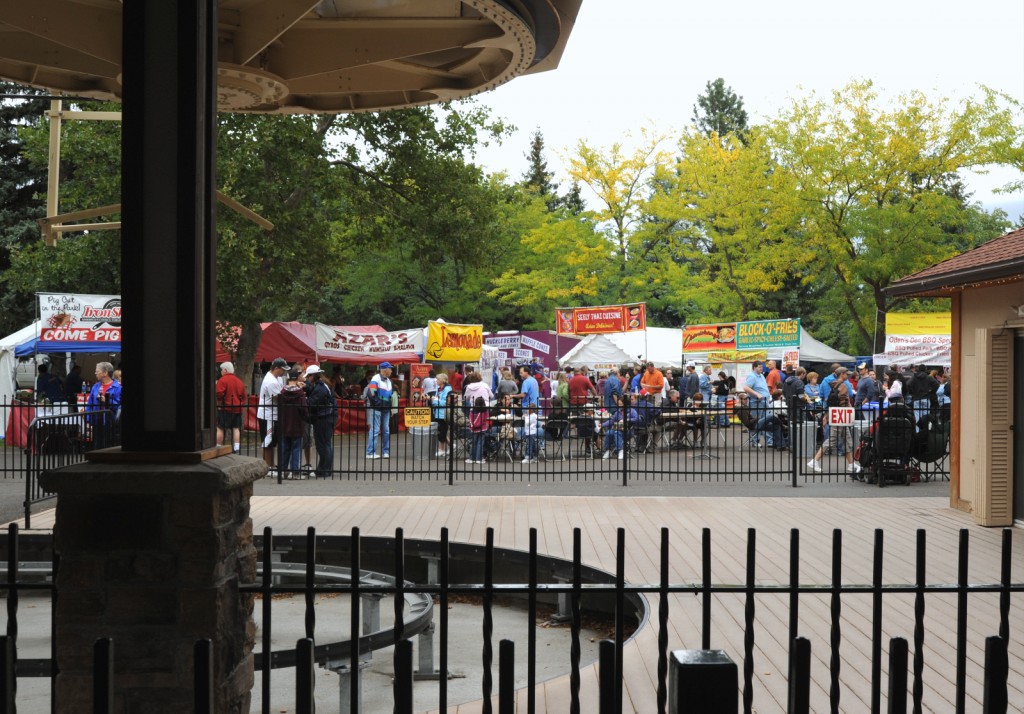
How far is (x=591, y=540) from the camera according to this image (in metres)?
11.4

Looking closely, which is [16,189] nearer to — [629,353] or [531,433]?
[629,353]

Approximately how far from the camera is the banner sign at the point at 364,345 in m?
29.3

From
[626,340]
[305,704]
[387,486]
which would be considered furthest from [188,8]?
[626,340]

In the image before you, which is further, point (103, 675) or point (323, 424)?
point (323, 424)

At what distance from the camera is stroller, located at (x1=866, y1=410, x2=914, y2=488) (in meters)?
17.4

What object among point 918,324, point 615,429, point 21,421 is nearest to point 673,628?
point 615,429

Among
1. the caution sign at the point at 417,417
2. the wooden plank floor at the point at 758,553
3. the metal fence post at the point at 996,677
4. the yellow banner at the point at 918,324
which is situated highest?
the yellow banner at the point at 918,324

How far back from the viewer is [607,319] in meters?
30.6

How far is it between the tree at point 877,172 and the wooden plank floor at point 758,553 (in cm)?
2261

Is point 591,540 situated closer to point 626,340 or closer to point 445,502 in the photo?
point 445,502

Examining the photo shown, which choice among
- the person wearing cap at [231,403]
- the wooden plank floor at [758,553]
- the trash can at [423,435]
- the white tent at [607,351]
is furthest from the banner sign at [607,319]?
the wooden plank floor at [758,553]

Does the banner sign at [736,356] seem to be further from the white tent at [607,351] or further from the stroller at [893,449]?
the stroller at [893,449]

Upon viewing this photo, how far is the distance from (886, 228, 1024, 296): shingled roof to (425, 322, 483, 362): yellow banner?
625 inches

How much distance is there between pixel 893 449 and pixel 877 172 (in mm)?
20736
